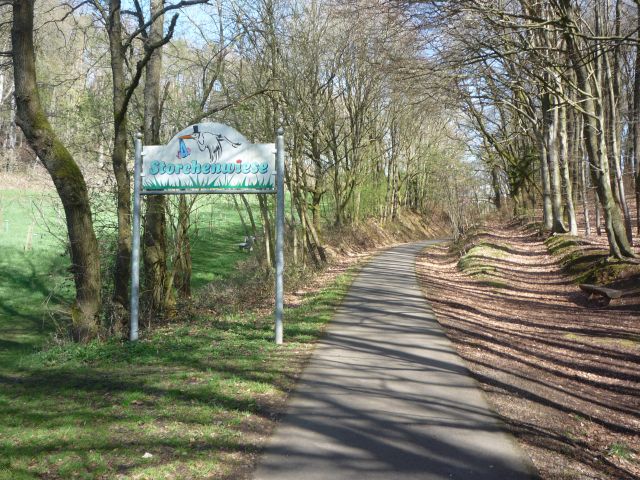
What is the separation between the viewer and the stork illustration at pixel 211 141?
9344mm

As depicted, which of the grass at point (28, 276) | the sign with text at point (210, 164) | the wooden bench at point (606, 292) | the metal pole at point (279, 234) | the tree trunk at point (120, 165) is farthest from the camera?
the grass at point (28, 276)

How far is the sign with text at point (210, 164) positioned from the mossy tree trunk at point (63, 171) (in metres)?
1.24

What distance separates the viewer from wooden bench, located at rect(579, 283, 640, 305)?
42.8 ft

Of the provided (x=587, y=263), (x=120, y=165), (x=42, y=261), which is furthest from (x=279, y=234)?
(x=42, y=261)

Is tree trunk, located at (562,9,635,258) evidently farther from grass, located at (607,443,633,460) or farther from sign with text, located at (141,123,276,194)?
grass, located at (607,443,633,460)

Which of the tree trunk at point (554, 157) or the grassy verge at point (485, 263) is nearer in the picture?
the grassy verge at point (485, 263)

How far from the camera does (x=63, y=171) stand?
9492 millimetres

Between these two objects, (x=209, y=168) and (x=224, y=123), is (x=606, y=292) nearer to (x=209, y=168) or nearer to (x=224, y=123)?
(x=209, y=168)

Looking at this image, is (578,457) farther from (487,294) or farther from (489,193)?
(489,193)

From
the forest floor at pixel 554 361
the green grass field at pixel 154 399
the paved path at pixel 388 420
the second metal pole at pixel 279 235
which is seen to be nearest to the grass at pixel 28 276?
the green grass field at pixel 154 399

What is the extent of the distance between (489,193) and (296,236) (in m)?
43.2

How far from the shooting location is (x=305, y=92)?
21.1m

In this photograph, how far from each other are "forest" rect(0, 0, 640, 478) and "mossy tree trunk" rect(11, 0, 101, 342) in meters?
0.02

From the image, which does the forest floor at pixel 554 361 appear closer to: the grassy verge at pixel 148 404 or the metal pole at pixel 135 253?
the grassy verge at pixel 148 404
